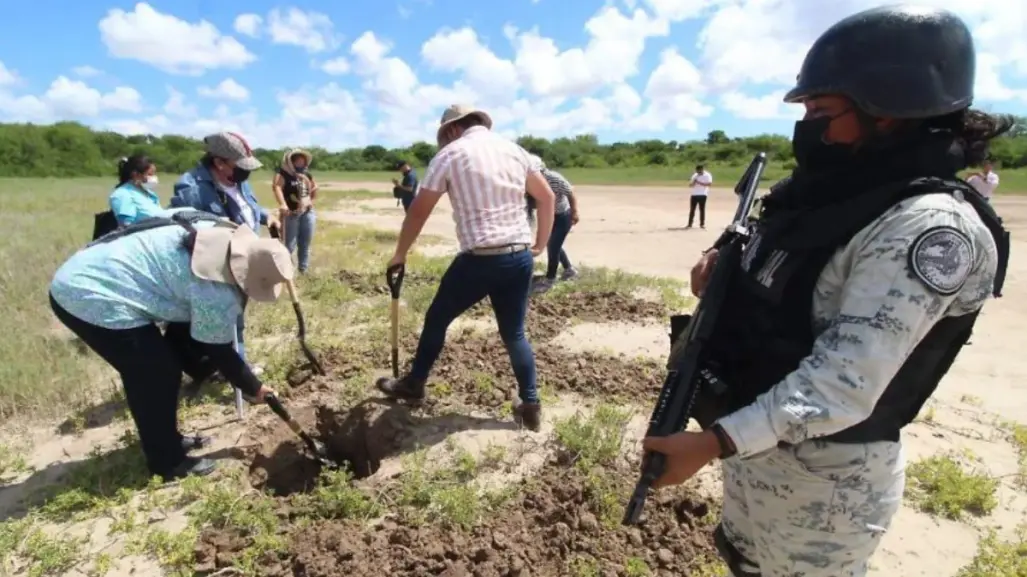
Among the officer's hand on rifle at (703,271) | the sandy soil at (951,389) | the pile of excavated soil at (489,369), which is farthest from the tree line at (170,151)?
the officer's hand on rifle at (703,271)

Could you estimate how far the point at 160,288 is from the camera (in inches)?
123

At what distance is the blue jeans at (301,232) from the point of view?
26.0 ft

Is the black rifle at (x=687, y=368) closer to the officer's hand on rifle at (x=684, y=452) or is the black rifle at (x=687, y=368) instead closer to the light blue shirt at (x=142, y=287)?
the officer's hand on rifle at (x=684, y=452)

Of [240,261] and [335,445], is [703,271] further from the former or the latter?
[335,445]

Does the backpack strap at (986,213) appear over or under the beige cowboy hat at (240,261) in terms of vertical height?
over

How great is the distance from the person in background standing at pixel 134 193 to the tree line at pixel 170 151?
44236 mm

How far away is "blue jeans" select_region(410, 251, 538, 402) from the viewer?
3.50 metres

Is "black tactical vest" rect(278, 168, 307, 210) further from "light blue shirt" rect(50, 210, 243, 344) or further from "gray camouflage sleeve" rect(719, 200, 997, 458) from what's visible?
"gray camouflage sleeve" rect(719, 200, 997, 458)

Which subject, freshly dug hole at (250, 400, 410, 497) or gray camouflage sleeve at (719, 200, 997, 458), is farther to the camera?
freshly dug hole at (250, 400, 410, 497)

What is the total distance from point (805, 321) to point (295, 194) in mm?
7176

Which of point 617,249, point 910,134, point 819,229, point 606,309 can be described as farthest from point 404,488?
point 617,249

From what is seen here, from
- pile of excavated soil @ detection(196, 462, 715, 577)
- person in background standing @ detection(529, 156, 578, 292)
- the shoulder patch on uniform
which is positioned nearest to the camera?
the shoulder patch on uniform

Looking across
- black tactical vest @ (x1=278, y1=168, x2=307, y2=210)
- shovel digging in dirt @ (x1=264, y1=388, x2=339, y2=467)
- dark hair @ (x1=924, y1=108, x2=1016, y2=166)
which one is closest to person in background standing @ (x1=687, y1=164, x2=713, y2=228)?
black tactical vest @ (x1=278, y1=168, x2=307, y2=210)

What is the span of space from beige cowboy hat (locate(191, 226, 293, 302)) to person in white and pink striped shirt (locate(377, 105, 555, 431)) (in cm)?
76
